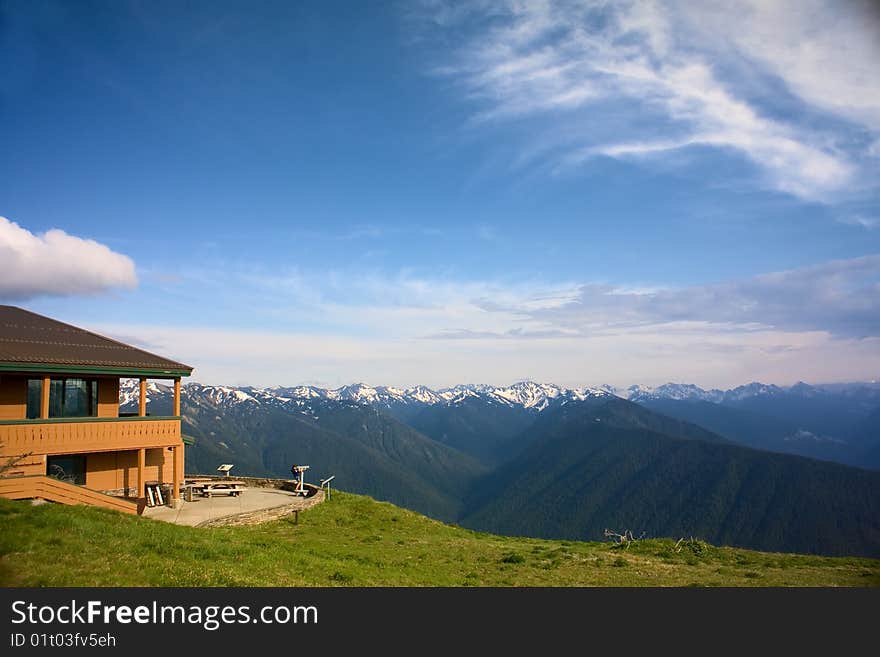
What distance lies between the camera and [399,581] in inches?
517

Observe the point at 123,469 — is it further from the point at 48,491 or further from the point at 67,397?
the point at 48,491

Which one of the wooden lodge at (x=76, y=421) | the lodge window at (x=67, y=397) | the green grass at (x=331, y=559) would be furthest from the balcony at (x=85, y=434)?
the green grass at (x=331, y=559)

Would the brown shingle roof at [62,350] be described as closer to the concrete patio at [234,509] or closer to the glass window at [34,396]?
the glass window at [34,396]

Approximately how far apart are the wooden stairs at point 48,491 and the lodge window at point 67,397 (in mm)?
6276

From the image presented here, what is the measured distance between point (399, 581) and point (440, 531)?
14.2 meters

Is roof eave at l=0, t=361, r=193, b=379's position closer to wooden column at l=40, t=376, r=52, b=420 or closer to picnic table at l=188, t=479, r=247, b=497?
wooden column at l=40, t=376, r=52, b=420

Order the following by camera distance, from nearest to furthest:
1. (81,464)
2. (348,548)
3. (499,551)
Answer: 1. (348,548)
2. (499,551)
3. (81,464)

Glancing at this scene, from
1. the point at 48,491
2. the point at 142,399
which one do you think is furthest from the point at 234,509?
the point at 142,399

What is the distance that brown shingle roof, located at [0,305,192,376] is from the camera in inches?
871

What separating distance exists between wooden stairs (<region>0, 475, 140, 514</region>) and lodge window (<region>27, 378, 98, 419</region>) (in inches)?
247

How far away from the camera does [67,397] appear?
25.3 meters

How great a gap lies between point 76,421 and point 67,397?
138 inches
